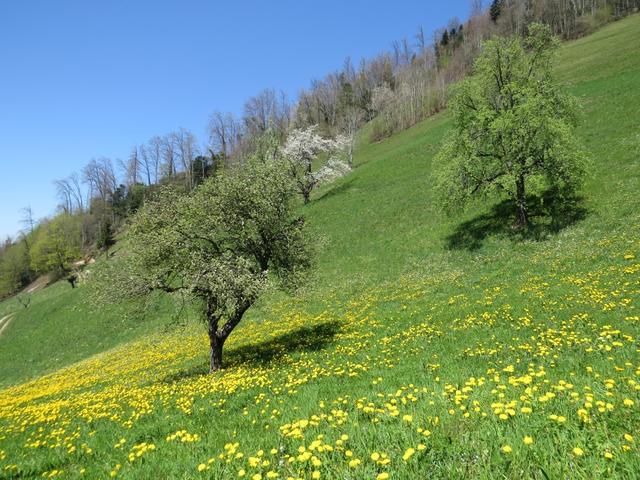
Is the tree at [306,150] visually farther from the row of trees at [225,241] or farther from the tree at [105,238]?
the tree at [105,238]

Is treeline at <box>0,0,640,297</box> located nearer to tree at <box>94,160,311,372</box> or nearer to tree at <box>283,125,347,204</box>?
tree at <box>283,125,347,204</box>

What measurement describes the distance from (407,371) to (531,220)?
69.3 ft

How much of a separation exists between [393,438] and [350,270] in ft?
85.8

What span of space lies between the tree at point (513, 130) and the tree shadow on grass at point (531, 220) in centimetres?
101

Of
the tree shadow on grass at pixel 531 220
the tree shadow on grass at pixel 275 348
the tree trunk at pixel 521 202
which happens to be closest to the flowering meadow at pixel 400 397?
the tree shadow on grass at pixel 275 348

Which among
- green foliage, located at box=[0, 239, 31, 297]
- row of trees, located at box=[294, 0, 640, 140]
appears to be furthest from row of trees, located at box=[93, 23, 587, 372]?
green foliage, located at box=[0, 239, 31, 297]

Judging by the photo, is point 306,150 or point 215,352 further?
point 306,150

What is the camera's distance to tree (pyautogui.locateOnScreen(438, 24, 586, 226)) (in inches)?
966

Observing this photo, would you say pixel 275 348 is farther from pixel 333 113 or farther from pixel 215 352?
pixel 333 113

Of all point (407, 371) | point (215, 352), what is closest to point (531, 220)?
point (407, 371)

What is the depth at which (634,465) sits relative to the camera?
13.2 ft

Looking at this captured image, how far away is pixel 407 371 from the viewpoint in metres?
10.9

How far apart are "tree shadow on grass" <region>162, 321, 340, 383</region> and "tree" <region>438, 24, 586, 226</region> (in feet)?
48.0

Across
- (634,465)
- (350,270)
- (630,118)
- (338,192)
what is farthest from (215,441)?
(338,192)
